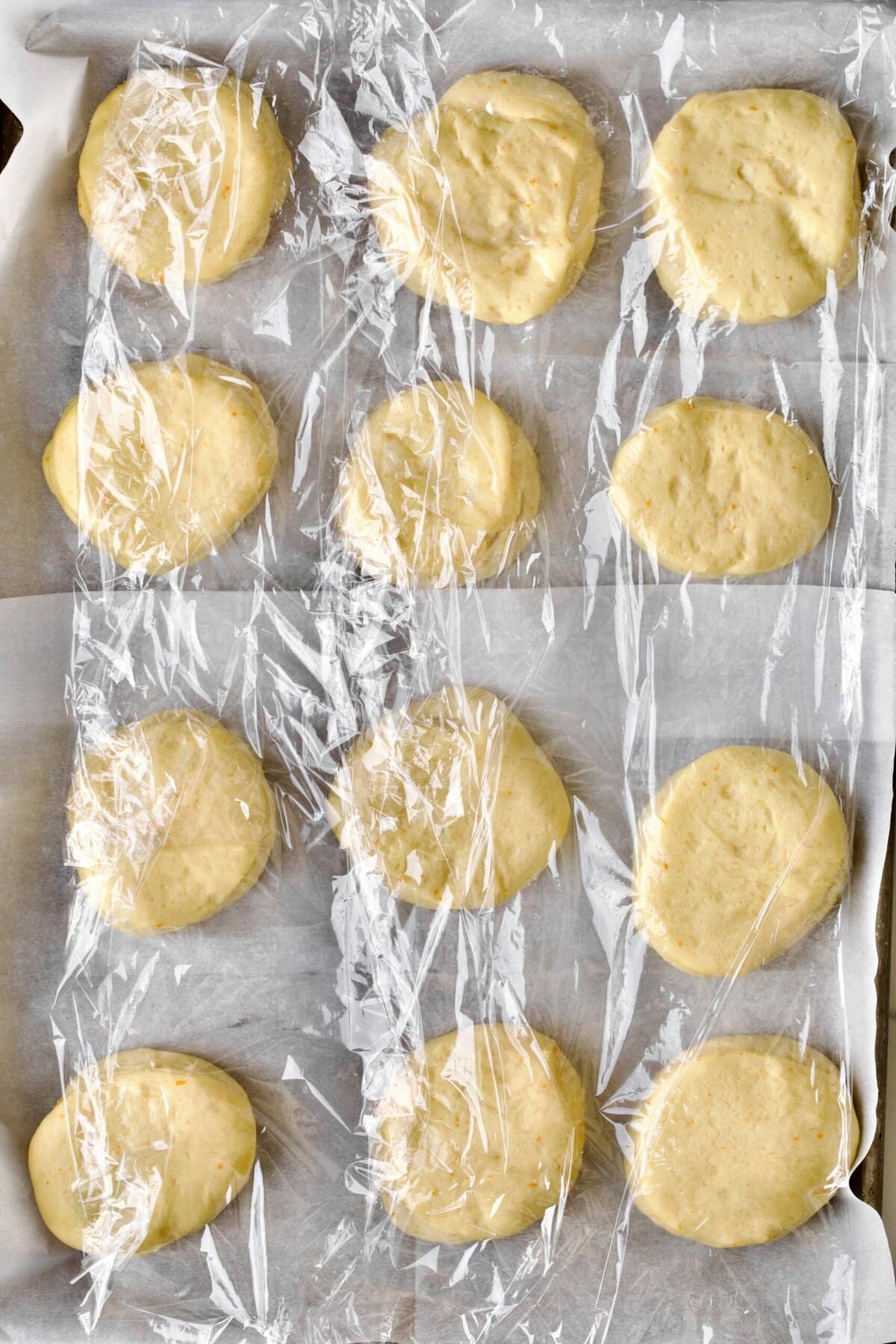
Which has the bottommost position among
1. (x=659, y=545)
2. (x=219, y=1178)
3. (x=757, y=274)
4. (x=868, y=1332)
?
(x=868, y=1332)

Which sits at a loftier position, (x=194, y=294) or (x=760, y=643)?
(x=194, y=294)

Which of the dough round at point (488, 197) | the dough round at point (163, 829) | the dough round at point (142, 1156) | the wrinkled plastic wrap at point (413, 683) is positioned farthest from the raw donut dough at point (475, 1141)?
the dough round at point (488, 197)

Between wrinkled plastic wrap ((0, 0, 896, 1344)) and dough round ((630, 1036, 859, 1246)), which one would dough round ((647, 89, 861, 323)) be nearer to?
wrinkled plastic wrap ((0, 0, 896, 1344))

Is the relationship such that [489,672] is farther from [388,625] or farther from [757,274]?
[757,274]

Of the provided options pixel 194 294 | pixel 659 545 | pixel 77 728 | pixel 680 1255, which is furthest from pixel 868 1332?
pixel 194 294

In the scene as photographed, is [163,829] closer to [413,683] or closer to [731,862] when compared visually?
[413,683]

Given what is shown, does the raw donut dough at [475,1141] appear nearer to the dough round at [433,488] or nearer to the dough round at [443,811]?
the dough round at [443,811]
